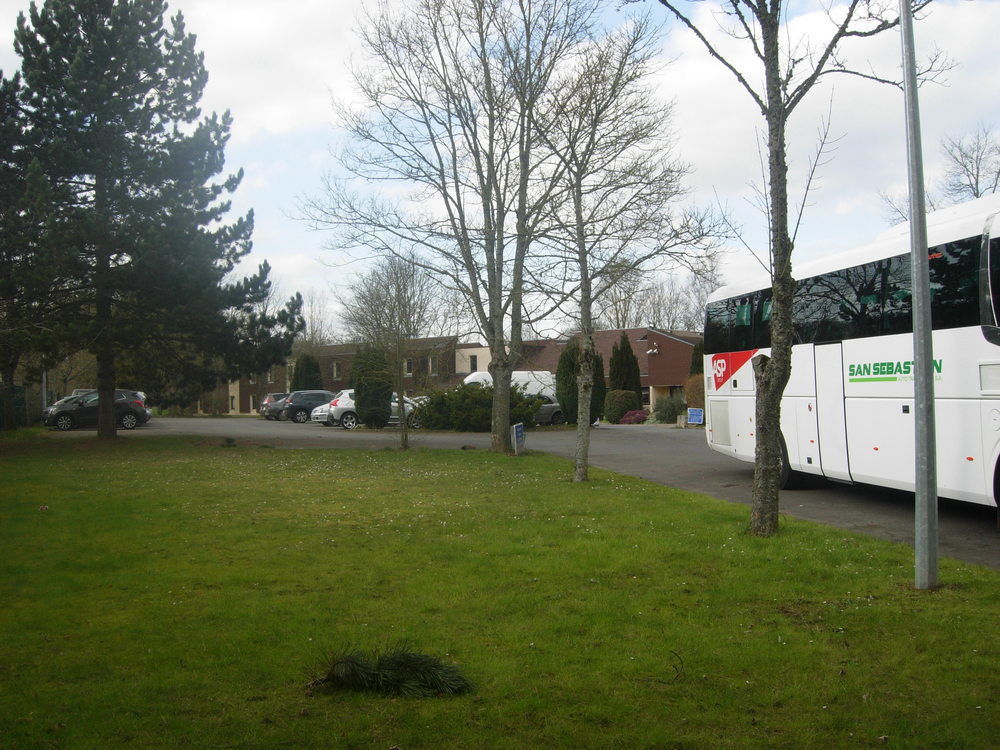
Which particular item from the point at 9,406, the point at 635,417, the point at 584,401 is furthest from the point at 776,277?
the point at 635,417

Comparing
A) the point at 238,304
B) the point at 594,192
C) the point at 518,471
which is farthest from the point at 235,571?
the point at 238,304

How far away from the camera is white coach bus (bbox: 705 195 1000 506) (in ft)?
31.8

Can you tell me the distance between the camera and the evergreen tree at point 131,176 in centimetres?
2252

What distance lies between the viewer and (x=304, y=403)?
→ 156 feet

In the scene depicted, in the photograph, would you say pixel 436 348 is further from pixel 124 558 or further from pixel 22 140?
pixel 124 558

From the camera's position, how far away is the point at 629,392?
46094 mm

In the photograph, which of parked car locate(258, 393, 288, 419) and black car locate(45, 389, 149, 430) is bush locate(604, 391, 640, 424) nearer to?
parked car locate(258, 393, 288, 419)

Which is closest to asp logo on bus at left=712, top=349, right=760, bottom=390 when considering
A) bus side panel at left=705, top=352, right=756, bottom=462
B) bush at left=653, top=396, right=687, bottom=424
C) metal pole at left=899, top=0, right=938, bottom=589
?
bus side panel at left=705, top=352, right=756, bottom=462

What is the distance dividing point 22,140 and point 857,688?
80.2ft

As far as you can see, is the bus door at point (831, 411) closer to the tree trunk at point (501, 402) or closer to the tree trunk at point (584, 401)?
the tree trunk at point (584, 401)

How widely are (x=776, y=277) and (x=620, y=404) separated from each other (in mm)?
37218

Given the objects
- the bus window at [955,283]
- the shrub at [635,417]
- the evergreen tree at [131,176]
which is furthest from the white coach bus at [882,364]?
the shrub at [635,417]

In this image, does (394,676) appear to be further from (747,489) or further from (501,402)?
(501,402)

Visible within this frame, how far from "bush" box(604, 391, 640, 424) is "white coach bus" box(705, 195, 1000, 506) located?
29.0 meters
